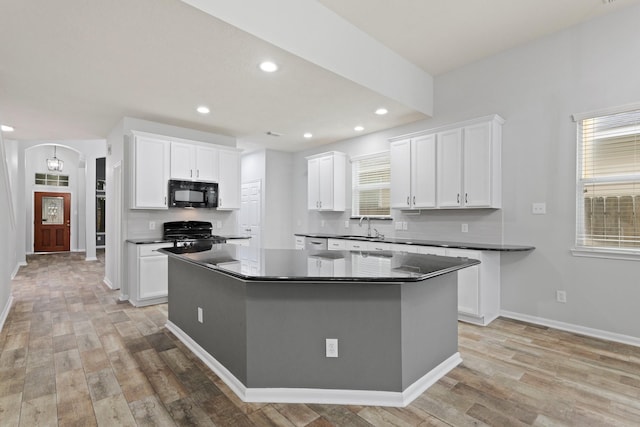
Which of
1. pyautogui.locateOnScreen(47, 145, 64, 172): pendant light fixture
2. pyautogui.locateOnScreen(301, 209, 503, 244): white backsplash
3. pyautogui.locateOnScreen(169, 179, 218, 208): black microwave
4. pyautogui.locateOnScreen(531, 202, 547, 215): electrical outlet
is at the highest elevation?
pyautogui.locateOnScreen(47, 145, 64, 172): pendant light fixture

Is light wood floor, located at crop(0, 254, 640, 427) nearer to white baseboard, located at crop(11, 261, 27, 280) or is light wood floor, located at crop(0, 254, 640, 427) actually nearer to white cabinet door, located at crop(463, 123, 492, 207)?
white cabinet door, located at crop(463, 123, 492, 207)

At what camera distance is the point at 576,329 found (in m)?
3.39

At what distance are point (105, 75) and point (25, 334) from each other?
8.88 feet

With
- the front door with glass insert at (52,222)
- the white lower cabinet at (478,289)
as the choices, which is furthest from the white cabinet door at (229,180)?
the front door with glass insert at (52,222)

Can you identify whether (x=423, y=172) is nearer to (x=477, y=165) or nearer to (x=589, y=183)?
(x=477, y=165)

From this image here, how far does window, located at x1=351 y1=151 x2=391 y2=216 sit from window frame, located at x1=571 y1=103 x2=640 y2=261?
8.04 ft

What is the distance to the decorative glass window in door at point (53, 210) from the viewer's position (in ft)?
34.6

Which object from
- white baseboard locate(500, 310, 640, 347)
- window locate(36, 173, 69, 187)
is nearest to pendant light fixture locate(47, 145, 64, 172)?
window locate(36, 173, 69, 187)

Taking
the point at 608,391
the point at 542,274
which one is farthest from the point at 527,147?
the point at 608,391

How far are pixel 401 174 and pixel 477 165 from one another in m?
1.03

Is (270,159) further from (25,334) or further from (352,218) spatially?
(25,334)

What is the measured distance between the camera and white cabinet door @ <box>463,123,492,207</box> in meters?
3.78

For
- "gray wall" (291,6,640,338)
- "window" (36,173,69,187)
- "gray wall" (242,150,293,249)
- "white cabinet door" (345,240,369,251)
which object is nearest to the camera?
"gray wall" (291,6,640,338)

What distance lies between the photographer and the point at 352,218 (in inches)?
233
